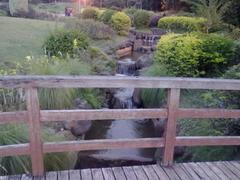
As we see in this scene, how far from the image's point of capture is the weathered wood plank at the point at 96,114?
291 centimetres

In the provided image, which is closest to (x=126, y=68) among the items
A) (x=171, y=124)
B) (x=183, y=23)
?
(x=183, y=23)

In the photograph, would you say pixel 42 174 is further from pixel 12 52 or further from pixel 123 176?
pixel 12 52

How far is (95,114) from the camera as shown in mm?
2998

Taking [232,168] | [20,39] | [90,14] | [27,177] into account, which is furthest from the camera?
[90,14]

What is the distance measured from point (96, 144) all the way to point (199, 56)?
4.78 metres

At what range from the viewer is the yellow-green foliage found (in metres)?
20.5

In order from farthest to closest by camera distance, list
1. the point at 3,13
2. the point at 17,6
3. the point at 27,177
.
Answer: the point at 17,6 → the point at 3,13 → the point at 27,177

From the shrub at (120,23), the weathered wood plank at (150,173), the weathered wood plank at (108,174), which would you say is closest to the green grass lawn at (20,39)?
the shrub at (120,23)

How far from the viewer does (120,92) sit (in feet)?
27.9

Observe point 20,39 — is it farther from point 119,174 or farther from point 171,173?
point 171,173

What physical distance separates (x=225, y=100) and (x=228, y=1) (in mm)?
8315

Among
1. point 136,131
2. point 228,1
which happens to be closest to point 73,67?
point 136,131

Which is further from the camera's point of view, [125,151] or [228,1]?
[228,1]

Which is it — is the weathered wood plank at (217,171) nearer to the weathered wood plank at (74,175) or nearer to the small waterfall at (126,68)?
the weathered wood plank at (74,175)
